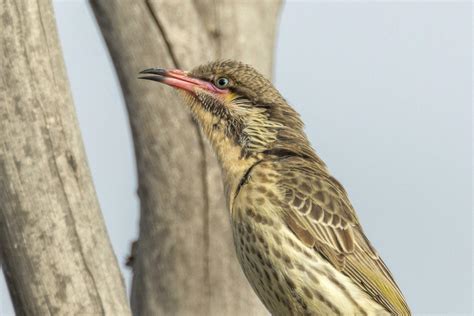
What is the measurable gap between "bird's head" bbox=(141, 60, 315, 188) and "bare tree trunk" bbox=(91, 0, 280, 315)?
36.3 inches

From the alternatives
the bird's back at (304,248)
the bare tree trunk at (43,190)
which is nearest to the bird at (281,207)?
the bird's back at (304,248)

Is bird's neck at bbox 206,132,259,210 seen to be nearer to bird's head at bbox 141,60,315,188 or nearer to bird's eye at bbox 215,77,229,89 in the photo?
bird's head at bbox 141,60,315,188

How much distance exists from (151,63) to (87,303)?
8.04ft

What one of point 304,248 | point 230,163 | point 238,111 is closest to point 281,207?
point 304,248

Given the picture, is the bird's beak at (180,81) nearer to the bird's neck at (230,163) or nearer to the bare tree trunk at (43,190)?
the bird's neck at (230,163)

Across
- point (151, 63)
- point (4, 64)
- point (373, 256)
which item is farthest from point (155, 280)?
point (4, 64)

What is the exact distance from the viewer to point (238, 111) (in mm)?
6855

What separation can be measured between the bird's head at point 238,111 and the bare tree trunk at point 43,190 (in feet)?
3.30

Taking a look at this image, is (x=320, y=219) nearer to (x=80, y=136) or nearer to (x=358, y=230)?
(x=358, y=230)

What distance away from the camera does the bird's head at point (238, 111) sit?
6.77m

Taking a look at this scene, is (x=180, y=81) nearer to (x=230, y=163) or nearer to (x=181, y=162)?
(x=230, y=163)

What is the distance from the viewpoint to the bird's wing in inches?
249

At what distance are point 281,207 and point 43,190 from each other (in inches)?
55.7

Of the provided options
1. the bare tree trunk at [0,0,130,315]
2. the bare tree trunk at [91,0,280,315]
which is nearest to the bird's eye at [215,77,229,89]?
the bare tree trunk at [91,0,280,315]
